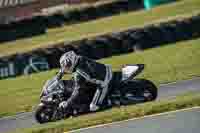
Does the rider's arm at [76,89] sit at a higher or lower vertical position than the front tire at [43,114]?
higher

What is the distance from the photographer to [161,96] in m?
15.2

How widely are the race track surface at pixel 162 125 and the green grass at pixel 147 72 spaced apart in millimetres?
4599

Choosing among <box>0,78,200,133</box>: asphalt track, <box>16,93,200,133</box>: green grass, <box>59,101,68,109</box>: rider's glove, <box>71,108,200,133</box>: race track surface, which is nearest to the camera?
<box>71,108,200,133</box>: race track surface

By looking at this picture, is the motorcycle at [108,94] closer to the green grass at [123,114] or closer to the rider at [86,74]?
the rider at [86,74]

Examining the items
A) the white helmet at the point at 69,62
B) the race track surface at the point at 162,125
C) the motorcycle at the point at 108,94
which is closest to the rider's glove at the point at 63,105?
the motorcycle at the point at 108,94

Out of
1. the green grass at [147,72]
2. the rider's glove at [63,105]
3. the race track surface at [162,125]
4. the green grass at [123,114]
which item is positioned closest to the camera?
the race track surface at [162,125]

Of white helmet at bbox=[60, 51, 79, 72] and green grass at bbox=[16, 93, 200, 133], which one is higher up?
white helmet at bbox=[60, 51, 79, 72]

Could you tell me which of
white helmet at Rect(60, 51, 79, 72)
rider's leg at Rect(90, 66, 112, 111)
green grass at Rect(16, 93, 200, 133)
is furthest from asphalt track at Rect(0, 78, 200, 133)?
white helmet at Rect(60, 51, 79, 72)

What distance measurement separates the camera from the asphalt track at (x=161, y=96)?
15234mm

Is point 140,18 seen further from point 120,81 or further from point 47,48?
point 120,81

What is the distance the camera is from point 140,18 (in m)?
29.8

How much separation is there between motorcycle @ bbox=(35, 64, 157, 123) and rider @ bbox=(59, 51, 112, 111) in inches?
7.4

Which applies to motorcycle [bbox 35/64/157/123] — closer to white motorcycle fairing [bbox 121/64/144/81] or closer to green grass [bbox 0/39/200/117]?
white motorcycle fairing [bbox 121/64/144/81]

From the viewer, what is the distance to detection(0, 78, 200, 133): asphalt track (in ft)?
50.0
